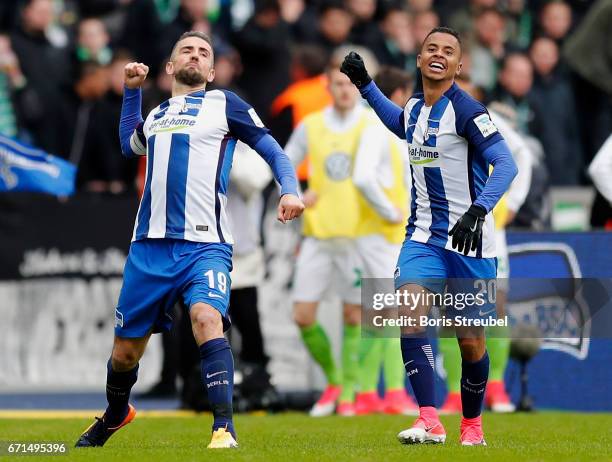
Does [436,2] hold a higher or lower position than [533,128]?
higher

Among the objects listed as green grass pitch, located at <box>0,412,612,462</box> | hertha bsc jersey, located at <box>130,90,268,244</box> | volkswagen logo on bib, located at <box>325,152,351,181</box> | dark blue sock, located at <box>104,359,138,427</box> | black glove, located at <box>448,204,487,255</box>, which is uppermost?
volkswagen logo on bib, located at <box>325,152,351,181</box>

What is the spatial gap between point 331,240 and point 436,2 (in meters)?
7.13

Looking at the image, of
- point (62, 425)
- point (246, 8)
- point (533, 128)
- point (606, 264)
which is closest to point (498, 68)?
point (533, 128)

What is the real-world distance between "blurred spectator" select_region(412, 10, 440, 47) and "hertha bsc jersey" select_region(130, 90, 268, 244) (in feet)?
30.3

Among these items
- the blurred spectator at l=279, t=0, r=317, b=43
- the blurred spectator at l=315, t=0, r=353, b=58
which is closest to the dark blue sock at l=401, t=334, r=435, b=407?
the blurred spectator at l=315, t=0, r=353, b=58

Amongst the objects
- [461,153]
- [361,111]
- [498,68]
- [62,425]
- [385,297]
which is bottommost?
[62,425]

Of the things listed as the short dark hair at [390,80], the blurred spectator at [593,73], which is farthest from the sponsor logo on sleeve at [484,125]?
the blurred spectator at [593,73]

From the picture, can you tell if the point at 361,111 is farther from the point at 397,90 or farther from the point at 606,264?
the point at 606,264

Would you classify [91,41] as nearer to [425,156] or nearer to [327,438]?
[327,438]

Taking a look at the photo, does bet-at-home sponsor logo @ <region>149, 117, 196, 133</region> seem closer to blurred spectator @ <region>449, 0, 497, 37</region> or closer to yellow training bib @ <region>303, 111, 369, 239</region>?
yellow training bib @ <region>303, 111, 369, 239</region>

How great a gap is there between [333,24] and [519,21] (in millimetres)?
3323

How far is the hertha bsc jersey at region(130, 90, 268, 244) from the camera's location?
28.0 feet

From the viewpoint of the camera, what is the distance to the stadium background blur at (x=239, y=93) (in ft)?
48.2

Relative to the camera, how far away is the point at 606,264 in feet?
42.7
